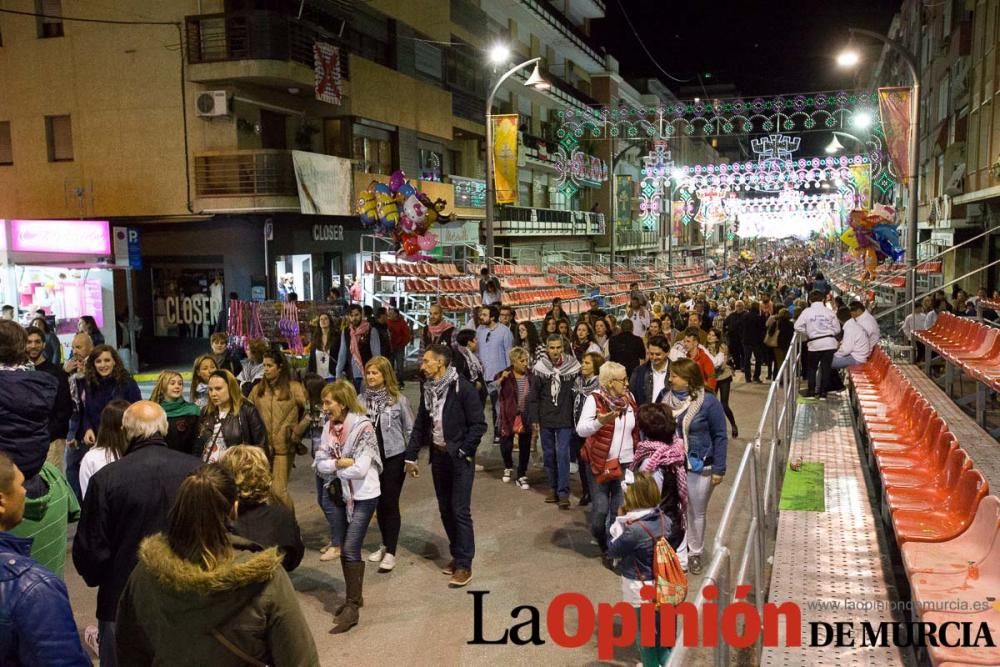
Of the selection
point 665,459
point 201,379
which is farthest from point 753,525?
point 201,379

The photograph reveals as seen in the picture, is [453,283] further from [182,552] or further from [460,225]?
[182,552]

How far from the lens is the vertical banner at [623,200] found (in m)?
57.5

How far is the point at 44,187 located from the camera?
23.9 meters

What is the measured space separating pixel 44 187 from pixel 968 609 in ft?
83.8

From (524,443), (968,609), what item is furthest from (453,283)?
(968,609)

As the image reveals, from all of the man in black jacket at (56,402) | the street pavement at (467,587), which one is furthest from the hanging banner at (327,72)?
the street pavement at (467,587)

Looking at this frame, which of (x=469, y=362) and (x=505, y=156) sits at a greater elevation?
(x=505, y=156)

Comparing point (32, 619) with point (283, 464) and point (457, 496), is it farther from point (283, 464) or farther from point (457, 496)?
point (283, 464)

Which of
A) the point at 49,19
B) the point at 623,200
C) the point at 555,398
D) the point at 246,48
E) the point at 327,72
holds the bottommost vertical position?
the point at 555,398

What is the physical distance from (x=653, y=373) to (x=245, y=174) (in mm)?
16636

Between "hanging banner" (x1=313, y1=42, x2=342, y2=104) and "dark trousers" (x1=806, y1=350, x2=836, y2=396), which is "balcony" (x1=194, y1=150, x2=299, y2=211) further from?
"dark trousers" (x1=806, y1=350, x2=836, y2=396)

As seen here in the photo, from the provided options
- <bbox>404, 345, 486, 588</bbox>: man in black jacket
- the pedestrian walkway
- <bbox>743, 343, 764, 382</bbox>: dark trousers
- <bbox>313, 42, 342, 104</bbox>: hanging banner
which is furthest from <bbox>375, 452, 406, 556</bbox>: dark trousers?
<bbox>313, 42, 342, 104</bbox>: hanging banner

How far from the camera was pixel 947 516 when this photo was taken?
6055 mm

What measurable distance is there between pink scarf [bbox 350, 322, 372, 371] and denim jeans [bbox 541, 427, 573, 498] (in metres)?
4.10
